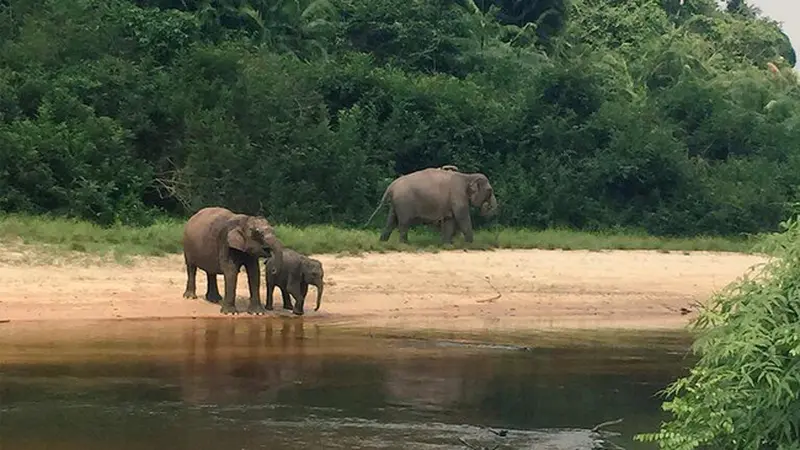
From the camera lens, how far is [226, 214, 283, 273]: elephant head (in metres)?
16.3

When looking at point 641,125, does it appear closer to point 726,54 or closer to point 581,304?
point 581,304

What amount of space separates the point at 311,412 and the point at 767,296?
4.97 m

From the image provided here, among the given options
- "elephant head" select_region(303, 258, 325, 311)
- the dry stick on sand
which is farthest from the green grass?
"elephant head" select_region(303, 258, 325, 311)

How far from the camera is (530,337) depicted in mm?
16188

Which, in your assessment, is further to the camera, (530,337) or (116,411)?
(530,337)

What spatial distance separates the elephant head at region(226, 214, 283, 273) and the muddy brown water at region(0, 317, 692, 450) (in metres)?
0.95

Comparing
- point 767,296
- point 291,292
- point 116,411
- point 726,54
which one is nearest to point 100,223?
point 291,292

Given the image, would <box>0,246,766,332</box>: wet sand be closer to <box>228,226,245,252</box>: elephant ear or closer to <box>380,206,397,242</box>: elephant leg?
<box>228,226,245,252</box>: elephant ear

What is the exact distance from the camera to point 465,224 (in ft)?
81.6

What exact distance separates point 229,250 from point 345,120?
12.3 metres

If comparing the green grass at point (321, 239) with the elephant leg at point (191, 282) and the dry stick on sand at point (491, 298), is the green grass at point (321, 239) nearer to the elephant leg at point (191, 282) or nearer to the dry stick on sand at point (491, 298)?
the elephant leg at point (191, 282)

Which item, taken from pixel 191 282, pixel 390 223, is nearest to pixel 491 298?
pixel 191 282

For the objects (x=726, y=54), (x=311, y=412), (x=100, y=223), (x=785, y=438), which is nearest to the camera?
(x=785, y=438)

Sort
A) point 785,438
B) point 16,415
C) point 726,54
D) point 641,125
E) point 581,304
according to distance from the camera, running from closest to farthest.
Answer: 1. point 785,438
2. point 16,415
3. point 581,304
4. point 641,125
5. point 726,54
